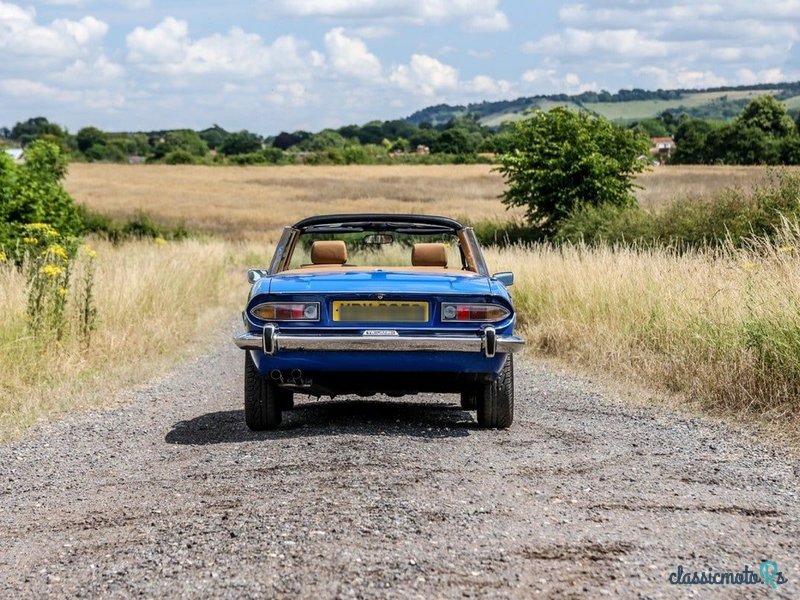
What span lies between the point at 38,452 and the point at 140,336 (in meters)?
6.46

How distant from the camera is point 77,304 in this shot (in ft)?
42.8

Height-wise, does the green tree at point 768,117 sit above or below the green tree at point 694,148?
above

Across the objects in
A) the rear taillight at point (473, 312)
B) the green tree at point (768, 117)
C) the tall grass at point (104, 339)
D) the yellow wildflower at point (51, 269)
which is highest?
the green tree at point (768, 117)

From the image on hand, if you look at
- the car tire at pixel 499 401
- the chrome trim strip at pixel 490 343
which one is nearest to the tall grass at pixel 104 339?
the car tire at pixel 499 401

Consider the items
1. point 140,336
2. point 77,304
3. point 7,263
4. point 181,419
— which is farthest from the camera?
point 7,263

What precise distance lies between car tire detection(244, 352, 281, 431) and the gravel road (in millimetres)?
129

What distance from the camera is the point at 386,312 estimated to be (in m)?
7.30

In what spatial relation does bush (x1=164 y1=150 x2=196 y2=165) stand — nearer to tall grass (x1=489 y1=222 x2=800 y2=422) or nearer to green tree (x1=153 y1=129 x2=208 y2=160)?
green tree (x1=153 y1=129 x2=208 y2=160)

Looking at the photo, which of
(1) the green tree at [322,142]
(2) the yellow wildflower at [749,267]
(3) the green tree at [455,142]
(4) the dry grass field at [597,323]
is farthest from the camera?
(1) the green tree at [322,142]

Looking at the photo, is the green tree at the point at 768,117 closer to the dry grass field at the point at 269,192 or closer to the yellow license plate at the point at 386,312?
the dry grass field at the point at 269,192

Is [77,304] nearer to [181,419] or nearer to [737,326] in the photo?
[181,419]

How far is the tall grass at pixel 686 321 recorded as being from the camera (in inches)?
350

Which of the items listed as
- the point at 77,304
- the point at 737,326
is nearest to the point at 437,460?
the point at 737,326

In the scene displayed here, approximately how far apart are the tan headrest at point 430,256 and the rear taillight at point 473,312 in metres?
1.30
